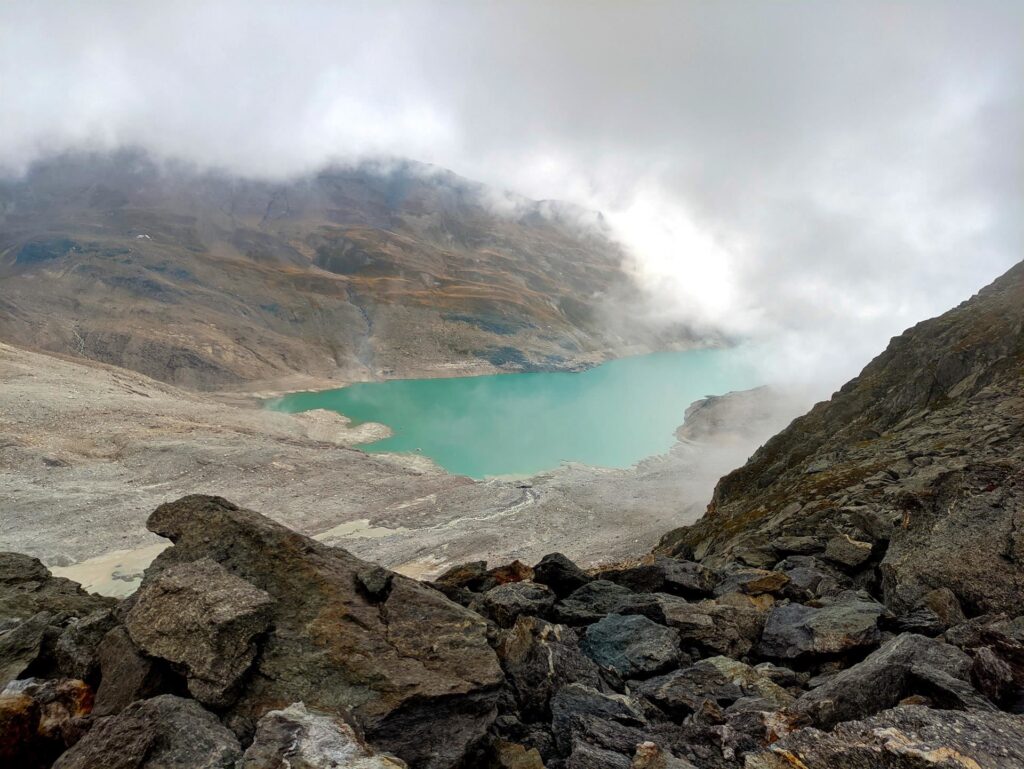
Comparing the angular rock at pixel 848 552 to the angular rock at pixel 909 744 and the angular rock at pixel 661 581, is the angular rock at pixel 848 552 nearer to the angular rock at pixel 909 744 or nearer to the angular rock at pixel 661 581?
the angular rock at pixel 661 581

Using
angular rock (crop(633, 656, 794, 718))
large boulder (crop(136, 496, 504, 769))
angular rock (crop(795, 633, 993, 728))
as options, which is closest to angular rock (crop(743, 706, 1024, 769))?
angular rock (crop(795, 633, 993, 728))

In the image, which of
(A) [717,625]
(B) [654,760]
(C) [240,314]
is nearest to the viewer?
(B) [654,760]

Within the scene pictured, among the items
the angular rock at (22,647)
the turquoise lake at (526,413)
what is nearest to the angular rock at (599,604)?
the angular rock at (22,647)

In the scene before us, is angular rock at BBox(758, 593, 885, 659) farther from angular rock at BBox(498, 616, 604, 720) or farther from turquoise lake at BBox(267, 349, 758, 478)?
turquoise lake at BBox(267, 349, 758, 478)

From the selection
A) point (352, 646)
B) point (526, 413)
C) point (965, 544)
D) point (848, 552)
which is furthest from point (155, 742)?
point (526, 413)

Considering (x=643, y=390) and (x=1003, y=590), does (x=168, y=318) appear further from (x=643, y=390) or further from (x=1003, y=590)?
(x=1003, y=590)

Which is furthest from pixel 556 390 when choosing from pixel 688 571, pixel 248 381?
pixel 688 571

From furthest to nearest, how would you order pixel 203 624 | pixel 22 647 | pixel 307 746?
1. pixel 22 647
2. pixel 203 624
3. pixel 307 746

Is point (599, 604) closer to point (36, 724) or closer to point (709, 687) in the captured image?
point (709, 687)
